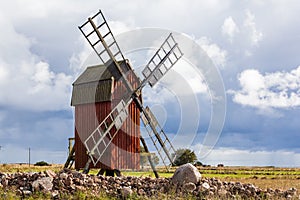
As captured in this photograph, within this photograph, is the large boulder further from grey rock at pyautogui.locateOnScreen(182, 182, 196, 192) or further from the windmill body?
the windmill body

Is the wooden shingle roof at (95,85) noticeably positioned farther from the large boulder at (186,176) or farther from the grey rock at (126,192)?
the grey rock at (126,192)

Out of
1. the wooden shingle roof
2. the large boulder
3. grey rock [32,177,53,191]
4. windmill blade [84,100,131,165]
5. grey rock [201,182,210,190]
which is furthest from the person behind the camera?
the wooden shingle roof

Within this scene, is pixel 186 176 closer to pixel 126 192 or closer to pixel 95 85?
pixel 126 192

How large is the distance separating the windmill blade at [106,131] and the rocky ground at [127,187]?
642 centimetres

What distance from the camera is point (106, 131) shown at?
2447 centimetres

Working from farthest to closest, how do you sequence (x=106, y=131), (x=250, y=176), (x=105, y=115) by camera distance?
1. (x=250, y=176)
2. (x=105, y=115)
3. (x=106, y=131)

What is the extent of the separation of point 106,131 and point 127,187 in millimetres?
7995

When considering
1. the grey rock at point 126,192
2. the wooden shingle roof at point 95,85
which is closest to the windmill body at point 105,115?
the wooden shingle roof at point 95,85

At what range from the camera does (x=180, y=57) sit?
89.4 ft

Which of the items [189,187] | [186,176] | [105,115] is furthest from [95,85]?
[189,187]

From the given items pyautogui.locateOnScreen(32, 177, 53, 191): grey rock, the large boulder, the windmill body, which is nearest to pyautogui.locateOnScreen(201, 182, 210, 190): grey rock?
the large boulder

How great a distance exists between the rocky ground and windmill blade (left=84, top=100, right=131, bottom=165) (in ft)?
21.0

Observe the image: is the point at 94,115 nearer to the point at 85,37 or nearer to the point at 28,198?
the point at 85,37

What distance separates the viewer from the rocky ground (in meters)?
16.4
